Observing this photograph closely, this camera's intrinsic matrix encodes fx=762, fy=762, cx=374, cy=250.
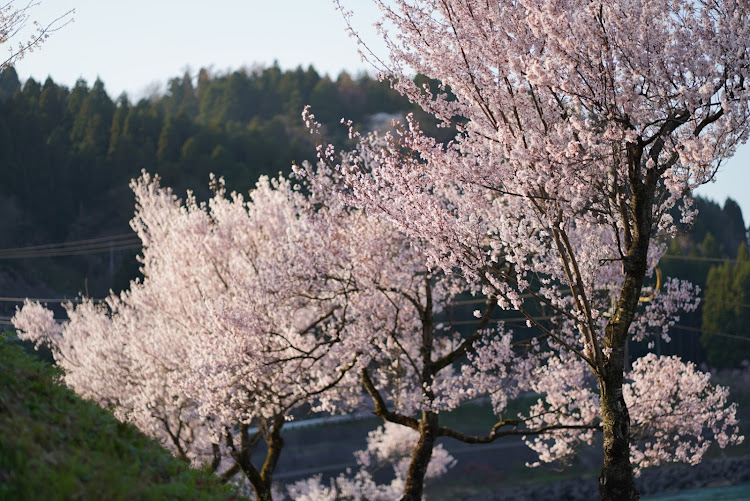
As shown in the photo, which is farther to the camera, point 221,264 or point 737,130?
point 221,264


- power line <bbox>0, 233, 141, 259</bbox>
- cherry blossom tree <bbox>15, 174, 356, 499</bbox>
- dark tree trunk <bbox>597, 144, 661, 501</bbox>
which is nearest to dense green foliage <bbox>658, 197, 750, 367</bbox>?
cherry blossom tree <bbox>15, 174, 356, 499</bbox>

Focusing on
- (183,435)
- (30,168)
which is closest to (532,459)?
(183,435)

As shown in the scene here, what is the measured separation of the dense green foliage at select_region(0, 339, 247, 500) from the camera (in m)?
3.69

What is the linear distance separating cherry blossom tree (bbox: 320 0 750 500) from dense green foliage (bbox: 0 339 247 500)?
3.34 m

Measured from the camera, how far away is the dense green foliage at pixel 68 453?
3.69m

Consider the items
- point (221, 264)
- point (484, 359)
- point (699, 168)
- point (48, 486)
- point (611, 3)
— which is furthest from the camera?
point (221, 264)

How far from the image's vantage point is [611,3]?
6.51m

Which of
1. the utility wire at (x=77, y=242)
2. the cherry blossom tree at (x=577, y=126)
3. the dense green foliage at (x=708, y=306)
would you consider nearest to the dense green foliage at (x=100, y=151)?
the utility wire at (x=77, y=242)

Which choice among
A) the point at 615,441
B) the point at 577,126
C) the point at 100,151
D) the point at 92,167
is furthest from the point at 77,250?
the point at 577,126

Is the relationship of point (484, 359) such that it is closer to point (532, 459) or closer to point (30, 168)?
point (532, 459)

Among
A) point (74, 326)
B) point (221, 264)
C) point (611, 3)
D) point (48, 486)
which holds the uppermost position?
point (74, 326)

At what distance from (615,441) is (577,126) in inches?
123

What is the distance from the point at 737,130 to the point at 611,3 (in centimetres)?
172

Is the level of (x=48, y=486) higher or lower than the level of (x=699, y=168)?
lower
